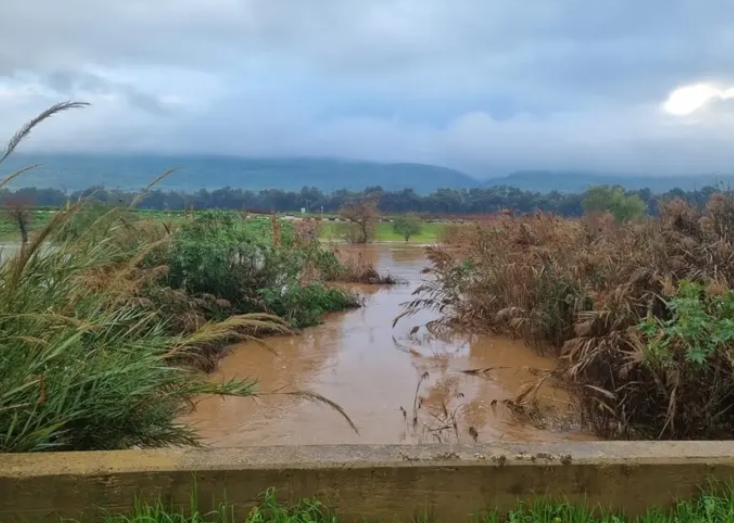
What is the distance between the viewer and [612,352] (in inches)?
173

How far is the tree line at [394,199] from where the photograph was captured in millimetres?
3205

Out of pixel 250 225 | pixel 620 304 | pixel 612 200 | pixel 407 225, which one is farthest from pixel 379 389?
pixel 407 225

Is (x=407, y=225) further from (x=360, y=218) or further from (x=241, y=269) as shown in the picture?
(x=241, y=269)

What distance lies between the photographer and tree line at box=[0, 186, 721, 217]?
10.5ft

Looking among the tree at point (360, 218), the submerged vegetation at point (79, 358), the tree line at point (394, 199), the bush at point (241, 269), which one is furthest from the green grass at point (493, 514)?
the tree at point (360, 218)

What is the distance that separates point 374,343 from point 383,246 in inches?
516

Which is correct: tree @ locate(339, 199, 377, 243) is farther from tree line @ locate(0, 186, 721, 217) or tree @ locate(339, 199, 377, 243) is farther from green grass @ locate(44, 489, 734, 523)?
green grass @ locate(44, 489, 734, 523)

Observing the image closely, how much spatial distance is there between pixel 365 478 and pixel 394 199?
23.3 m

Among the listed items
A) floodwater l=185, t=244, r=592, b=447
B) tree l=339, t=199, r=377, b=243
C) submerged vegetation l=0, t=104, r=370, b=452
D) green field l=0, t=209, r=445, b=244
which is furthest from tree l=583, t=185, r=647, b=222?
submerged vegetation l=0, t=104, r=370, b=452

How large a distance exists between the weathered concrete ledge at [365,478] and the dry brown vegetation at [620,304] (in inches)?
56.7

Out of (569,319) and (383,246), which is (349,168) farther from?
(569,319)

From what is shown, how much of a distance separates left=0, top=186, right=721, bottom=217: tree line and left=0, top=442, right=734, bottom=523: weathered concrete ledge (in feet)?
3.97

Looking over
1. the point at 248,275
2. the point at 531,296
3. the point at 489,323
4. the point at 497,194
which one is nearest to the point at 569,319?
the point at 531,296

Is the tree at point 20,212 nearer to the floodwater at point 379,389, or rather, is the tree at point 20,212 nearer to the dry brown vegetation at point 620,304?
the floodwater at point 379,389
